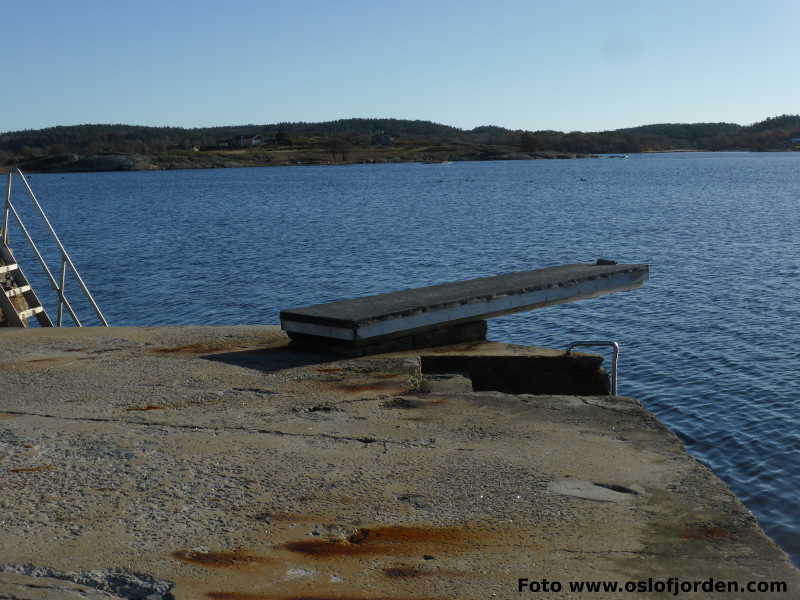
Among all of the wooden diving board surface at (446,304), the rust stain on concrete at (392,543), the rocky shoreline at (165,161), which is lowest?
the rust stain on concrete at (392,543)

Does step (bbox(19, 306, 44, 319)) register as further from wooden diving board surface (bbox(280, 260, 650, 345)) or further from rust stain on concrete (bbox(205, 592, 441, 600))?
rust stain on concrete (bbox(205, 592, 441, 600))

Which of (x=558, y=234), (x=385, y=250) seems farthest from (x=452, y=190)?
(x=385, y=250)

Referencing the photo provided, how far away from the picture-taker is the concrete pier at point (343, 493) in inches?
182

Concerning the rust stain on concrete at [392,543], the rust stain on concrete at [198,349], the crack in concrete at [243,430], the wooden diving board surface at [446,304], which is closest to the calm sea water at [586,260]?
the wooden diving board surface at [446,304]

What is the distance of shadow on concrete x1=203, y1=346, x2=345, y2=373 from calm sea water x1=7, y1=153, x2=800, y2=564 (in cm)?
470

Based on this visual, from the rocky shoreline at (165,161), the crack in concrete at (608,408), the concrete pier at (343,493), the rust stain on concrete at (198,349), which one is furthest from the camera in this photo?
the rocky shoreline at (165,161)

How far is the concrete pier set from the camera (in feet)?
15.2

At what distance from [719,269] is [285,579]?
24.7 m

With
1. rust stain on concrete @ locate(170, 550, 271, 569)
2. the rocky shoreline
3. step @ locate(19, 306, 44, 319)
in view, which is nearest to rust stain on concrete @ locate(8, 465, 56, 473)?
rust stain on concrete @ locate(170, 550, 271, 569)

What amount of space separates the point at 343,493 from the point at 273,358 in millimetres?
3949

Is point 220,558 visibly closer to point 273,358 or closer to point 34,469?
point 34,469

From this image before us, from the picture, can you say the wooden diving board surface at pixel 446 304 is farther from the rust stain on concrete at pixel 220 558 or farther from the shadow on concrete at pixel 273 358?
the rust stain on concrete at pixel 220 558

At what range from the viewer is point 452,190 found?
88.2 metres

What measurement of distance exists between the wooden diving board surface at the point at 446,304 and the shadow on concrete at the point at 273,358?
22 centimetres
